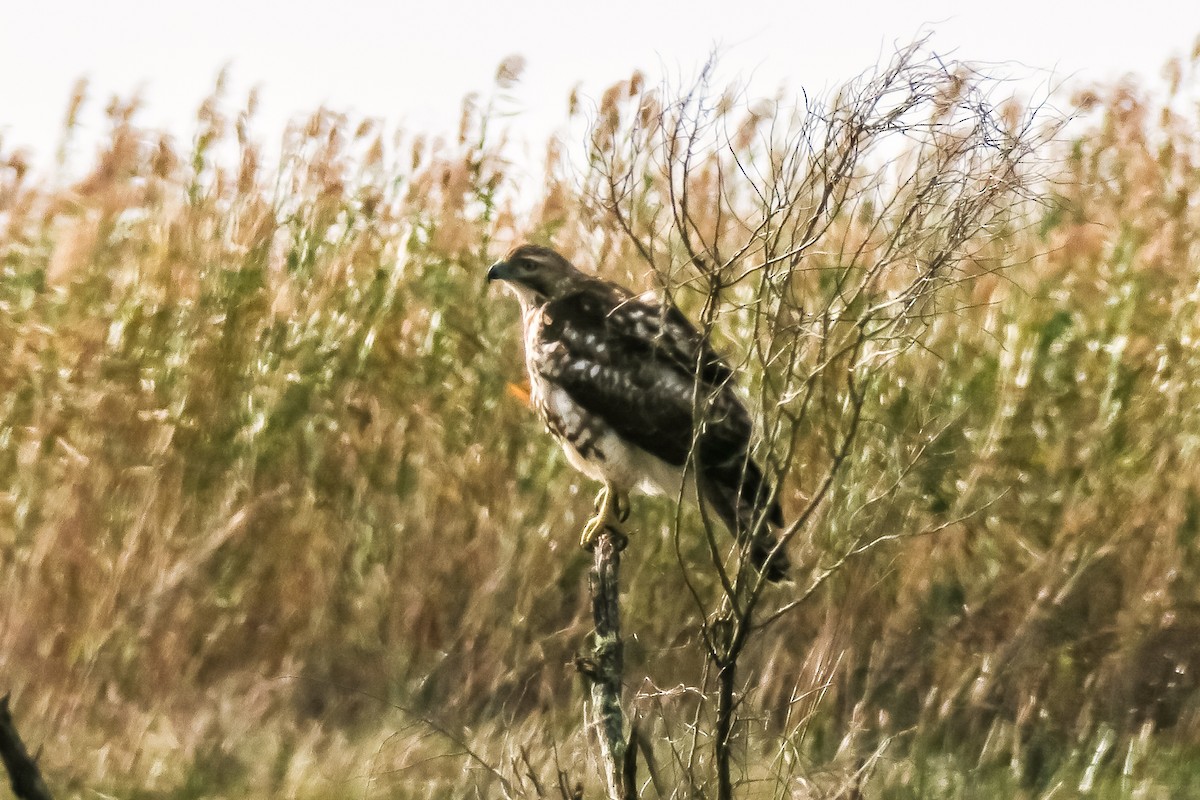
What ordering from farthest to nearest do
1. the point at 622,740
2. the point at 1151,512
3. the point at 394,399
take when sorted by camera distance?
the point at 394,399
the point at 1151,512
the point at 622,740

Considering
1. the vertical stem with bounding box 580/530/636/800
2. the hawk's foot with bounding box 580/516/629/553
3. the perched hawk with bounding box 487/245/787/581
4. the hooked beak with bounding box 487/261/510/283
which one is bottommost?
the vertical stem with bounding box 580/530/636/800

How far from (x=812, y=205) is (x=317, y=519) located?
2.70m

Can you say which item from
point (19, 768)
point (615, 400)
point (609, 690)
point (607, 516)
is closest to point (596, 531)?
point (607, 516)

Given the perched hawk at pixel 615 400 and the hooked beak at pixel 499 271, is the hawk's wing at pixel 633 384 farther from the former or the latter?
the hooked beak at pixel 499 271

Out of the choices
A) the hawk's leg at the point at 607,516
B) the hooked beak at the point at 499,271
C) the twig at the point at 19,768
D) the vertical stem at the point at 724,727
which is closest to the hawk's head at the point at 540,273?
the hooked beak at the point at 499,271

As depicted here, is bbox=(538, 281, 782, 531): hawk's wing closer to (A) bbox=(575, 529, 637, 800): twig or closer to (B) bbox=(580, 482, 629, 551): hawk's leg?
(B) bbox=(580, 482, 629, 551): hawk's leg

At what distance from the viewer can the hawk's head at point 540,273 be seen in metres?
5.04

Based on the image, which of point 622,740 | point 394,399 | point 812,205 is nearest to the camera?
point 812,205

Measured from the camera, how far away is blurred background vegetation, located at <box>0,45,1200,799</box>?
476 cm

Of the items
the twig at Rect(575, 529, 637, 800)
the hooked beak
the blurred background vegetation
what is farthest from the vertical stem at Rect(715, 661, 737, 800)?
the hooked beak

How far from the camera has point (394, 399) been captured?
5.30 m

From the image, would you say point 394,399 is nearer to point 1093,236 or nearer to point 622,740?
point 622,740

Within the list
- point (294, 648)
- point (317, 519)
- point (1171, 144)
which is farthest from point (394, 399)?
point (1171, 144)

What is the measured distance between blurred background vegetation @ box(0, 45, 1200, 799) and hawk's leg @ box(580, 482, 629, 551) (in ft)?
0.42
